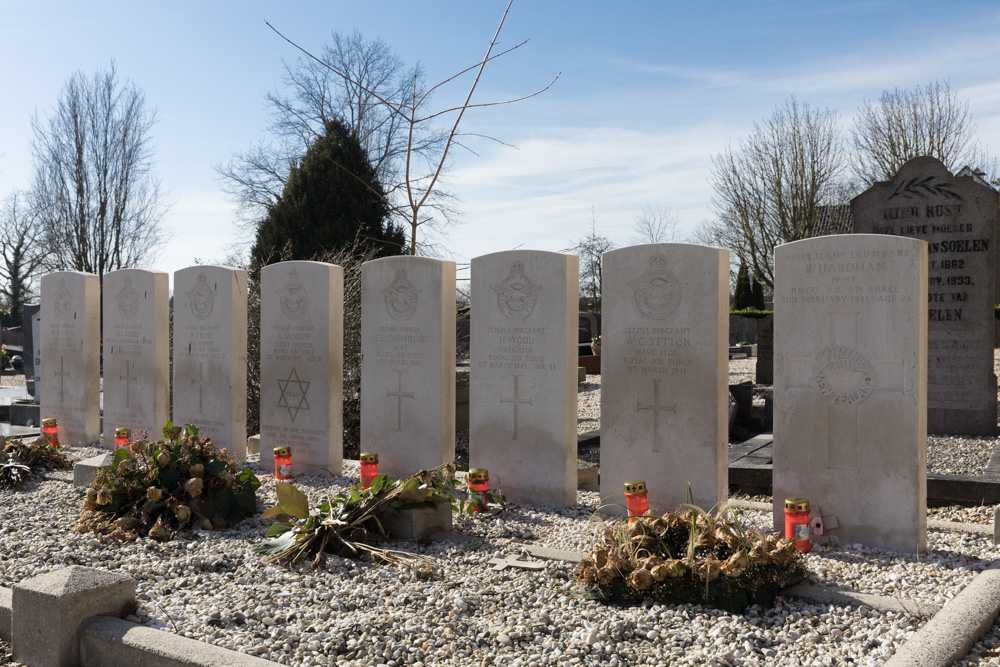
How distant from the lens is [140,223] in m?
23.8

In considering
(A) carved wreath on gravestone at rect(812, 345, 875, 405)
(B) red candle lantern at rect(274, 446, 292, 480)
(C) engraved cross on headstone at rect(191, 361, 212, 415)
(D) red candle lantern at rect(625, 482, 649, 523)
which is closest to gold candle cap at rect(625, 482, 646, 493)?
(D) red candle lantern at rect(625, 482, 649, 523)

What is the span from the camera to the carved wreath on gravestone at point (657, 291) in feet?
15.5

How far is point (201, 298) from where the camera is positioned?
6.75m

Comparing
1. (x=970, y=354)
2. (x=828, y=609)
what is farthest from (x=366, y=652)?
(x=970, y=354)

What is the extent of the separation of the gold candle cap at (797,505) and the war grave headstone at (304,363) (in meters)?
3.46

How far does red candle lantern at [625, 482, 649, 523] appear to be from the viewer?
15.0 ft

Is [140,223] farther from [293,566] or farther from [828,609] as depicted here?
[828,609]

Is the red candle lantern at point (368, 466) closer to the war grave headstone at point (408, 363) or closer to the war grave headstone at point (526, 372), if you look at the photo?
the war grave headstone at point (408, 363)

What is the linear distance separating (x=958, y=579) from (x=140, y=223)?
24208 millimetres

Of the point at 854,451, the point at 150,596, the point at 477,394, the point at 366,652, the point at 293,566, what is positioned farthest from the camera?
the point at 477,394

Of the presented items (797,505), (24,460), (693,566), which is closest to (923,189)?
(797,505)

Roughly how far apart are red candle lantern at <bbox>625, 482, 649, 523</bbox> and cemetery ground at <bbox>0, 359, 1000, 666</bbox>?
0.93 ft

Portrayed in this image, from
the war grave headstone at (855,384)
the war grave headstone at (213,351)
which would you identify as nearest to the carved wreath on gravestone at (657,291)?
the war grave headstone at (855,384)

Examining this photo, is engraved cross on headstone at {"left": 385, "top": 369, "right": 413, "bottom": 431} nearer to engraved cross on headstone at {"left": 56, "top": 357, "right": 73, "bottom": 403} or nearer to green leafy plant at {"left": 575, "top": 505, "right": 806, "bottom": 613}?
green leafy plant at {"left": 575, "top": 505, "right": 806, "bottom": 613}
